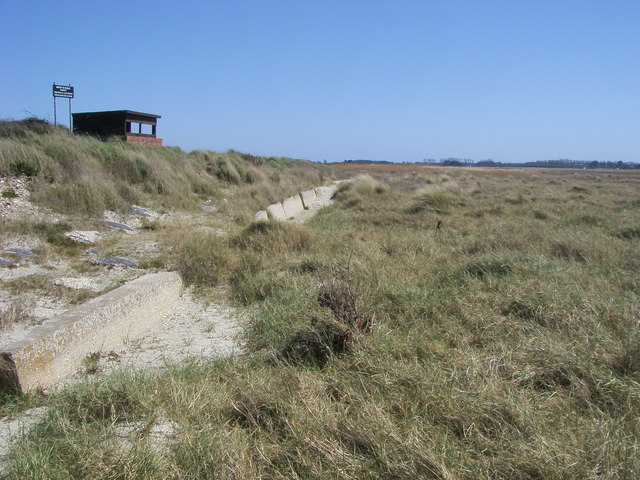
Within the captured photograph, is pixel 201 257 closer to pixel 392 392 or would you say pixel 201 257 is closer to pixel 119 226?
pixel 119 226

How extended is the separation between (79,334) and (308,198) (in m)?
14.3

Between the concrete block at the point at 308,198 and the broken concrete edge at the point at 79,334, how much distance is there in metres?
11.9

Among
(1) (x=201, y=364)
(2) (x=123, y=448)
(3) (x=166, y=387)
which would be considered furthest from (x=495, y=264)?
(2) (x=123, y=448)

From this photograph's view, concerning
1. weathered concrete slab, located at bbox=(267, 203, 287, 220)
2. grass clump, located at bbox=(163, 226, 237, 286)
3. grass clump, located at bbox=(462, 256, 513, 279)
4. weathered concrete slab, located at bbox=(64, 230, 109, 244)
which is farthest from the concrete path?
grass clump, located at bbox=(462, 256, 513, 279)

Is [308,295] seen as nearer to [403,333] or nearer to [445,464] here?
[403,333]

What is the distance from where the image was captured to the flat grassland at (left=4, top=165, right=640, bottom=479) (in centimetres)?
224

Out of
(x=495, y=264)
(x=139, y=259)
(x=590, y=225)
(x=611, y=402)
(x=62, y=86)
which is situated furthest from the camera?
(x=62, y=86)

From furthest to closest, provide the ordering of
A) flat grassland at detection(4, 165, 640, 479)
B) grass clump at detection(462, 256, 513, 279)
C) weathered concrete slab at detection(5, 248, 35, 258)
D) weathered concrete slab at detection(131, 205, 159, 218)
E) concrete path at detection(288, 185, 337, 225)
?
concrete path at detection(288, 185, 337, 225) < weathered concrete slab at detection(131, 205, 159, 218) < weathered concrete slab at detection(5, 248, 35, 258) < grass clump at detection(462, 256, 513, 279) < flat grassland at detection(4, 165, 640, 479)

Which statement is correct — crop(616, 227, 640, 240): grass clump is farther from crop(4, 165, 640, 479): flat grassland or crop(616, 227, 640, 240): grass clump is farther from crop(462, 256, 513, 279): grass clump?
crop(462, 256, 513, 279): grass clump

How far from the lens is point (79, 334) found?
3.60m

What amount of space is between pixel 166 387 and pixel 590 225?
969 centimetres

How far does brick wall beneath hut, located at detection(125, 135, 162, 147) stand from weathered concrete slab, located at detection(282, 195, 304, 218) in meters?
7.43

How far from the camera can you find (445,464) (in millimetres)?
2234

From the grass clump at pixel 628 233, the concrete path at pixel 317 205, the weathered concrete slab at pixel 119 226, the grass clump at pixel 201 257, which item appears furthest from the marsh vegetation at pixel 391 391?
the concrete path at pixel 317 205
